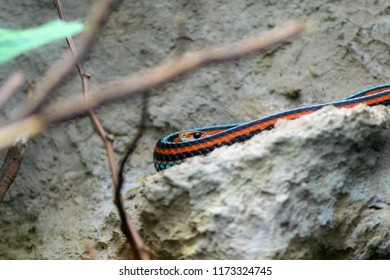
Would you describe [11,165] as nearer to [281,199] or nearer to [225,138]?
[225,138]

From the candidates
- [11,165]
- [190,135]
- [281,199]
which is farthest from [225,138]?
[11,165]

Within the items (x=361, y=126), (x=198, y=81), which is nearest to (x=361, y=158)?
(x=361, y=126)

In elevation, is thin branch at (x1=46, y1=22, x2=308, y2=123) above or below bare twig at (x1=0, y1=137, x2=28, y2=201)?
above

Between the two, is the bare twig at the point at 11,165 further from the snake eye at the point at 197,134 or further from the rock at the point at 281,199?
the rock at the point at 281,199

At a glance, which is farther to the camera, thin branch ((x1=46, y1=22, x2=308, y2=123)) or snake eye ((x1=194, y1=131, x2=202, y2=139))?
snake eye ((x1=194, y1=131, x2=202, y2=139))

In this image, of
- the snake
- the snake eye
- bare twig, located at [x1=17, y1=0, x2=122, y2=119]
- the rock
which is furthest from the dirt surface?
bare twig, located at [x1=17, y1=0, x2=122, y2=119]

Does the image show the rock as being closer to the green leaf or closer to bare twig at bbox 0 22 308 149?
bare twig at bbox 0 22 308 149

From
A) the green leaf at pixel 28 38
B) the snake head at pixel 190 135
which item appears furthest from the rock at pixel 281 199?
the green leaf at pixel 28 38
